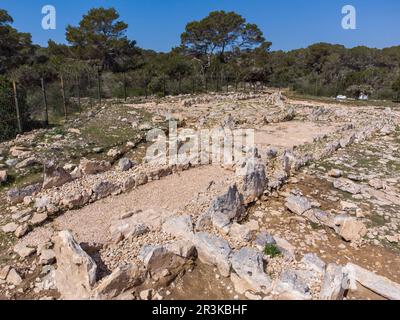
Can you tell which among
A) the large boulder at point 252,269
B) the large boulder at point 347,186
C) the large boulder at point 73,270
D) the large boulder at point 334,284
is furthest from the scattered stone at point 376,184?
the large boulder at point 73,270

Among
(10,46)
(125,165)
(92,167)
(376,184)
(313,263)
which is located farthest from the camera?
(10,46)

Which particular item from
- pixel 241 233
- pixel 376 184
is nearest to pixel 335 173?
pixel 376 184

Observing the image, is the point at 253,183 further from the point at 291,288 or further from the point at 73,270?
the point at 73,270

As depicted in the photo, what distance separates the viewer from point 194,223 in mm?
4961

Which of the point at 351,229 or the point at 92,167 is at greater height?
the point at 92,167

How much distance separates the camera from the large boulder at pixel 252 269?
12.3ft

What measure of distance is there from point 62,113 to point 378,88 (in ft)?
81.2

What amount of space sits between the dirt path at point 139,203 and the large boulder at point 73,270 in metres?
0.59

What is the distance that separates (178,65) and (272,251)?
81.3 ft

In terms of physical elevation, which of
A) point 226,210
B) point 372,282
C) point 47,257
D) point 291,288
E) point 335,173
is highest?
point 335,173

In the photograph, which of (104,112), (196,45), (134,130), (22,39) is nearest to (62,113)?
(104,112)

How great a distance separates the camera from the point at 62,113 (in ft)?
45.8

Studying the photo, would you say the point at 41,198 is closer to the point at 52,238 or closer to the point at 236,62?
the point at 52,238

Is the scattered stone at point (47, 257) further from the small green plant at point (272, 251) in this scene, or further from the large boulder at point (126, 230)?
the small green plant at point (272, 251)
